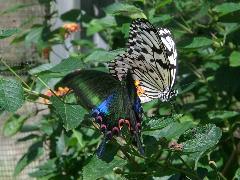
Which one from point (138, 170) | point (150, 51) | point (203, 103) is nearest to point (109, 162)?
point (138, 170)

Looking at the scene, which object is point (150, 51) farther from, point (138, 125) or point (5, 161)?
point (5, 161)

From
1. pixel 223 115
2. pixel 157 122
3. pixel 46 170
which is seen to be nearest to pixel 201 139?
pixel 157 122

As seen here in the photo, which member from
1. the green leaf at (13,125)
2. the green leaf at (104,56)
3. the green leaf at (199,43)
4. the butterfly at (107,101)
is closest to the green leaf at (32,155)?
the green leaf at (13,125)

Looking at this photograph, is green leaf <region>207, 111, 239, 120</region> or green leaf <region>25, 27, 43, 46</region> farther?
green leaf <region>25, 27, 43, 46</region>

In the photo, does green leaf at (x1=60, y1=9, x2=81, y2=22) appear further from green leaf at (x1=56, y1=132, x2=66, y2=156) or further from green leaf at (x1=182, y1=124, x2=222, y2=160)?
green leaf at (x1=182, y1=124, x2=222, y2=160)

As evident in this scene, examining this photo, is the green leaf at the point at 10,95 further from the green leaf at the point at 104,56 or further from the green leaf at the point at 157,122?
the green leaf at the point at 104,56

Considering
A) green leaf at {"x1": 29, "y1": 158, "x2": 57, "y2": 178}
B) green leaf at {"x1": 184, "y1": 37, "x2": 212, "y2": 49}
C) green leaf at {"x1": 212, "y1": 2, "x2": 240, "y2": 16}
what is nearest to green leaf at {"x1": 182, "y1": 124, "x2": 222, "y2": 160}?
green leaf at {"x1": 184, "y1": 37, "x2": 212, "y2": 49}

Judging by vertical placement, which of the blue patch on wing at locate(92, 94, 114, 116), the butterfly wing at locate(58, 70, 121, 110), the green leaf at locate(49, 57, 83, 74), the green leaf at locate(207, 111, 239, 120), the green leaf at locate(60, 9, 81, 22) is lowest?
the green leaf at locate(207, 111, 239, 120)

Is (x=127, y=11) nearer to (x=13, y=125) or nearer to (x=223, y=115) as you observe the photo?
(x=223, y=115)
